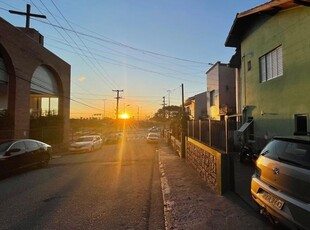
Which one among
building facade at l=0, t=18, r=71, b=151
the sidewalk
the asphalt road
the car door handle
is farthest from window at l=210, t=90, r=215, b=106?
the car door handle

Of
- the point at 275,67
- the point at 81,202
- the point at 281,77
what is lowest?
the point at 81,202

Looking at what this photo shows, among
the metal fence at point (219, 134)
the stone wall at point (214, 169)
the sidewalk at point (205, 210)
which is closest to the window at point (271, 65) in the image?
the metal fence at point (219, 134)

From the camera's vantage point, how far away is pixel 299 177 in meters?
4.05

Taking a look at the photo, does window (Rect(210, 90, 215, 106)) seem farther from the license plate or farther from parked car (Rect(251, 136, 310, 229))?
the license plate

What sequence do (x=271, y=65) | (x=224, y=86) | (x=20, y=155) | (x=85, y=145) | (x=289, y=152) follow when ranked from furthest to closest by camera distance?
(x=224, y=86)
(x=85, y=145)
(x=271, y=65)
(x=20, y=155)
(x=289, y=152)

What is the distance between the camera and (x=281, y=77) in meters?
11.8

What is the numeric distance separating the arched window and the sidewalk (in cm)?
1932

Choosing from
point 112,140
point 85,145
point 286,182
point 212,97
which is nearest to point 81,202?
point 286,182

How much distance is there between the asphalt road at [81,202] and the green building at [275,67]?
552 centimetres

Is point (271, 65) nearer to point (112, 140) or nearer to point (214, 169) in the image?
point (214, 169)

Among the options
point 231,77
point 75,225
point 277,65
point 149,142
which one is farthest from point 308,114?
point 149,142

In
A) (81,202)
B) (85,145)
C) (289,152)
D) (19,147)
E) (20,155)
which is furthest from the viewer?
(85,145)

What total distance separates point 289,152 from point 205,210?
A: 245 cm

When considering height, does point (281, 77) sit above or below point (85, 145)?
above
